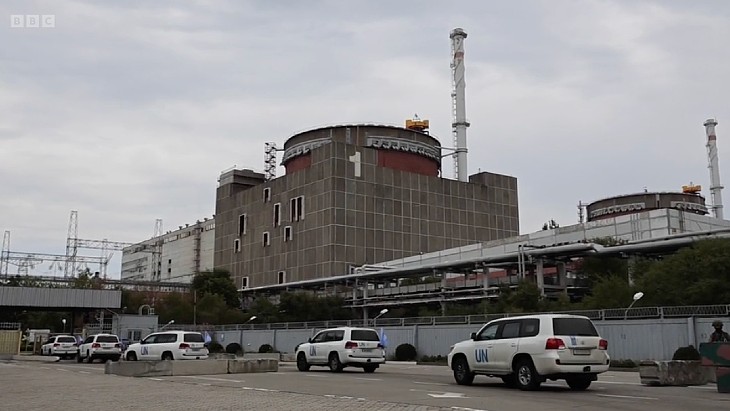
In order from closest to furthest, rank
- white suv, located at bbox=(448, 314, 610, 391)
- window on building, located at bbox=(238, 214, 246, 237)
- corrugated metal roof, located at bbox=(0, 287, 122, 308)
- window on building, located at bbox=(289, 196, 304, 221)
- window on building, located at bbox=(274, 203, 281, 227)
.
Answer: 1. white suv, located at bbox=(448, 314, 610, 391)
2. corrugated metal roof, located at bbox=(0, 287, 122, 308)
3. window on building, located at bbox=(289, 196, 304, 221)
4. window on building, located at bbox=(274, 203, 281, 227)
5. window on building, located at bbox=(238, 214, 246, 237)

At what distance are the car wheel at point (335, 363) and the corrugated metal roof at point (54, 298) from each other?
4519 centimetres

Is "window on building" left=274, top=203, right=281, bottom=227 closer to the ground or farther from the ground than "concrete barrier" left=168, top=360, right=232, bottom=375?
farther from the ground

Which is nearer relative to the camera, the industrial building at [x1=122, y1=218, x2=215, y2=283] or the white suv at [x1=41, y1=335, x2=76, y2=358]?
the white suv at [x1=41, y1=335, x2=76, y2=358]

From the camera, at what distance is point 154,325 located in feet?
221

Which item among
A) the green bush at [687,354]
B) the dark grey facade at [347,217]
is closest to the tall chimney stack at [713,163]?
the dark grey facade at [347,217]

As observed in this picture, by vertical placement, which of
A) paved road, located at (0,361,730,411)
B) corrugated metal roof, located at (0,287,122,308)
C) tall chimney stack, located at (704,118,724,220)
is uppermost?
tall chimney stack, located at (704,118,724,220)

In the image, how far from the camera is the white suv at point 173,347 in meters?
31.3

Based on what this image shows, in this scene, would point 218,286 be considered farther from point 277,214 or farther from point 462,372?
point 462,372

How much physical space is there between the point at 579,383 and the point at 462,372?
3132 mm

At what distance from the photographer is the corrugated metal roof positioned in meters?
64.9

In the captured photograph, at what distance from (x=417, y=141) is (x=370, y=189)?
12.8 meters

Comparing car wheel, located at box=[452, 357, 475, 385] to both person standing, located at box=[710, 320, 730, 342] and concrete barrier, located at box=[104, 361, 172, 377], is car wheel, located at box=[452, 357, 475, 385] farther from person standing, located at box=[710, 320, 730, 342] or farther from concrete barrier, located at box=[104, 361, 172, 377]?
concrete barrier, located at box=[104, 361, 172, 377]

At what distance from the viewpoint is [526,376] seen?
1806 centimetres

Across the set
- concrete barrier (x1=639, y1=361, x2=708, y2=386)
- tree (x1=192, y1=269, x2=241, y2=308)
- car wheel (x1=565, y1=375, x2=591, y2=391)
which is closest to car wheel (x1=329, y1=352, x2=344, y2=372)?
car wheel (x1=565, y1=375, x2=591, y2=391)
